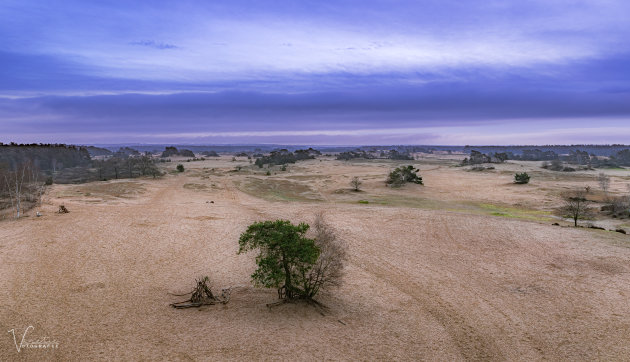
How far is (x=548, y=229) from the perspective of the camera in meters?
24.8

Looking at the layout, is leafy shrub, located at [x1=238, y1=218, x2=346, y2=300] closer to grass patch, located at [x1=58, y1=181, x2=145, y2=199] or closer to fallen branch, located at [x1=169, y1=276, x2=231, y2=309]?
fallen branch, located at [x1=169, y1=276, x2=231, y2=309]

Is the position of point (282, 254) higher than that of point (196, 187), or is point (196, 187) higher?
point (282, 254)

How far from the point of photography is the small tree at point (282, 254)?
484 inches

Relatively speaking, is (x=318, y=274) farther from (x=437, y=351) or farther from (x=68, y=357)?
(x=68, y=357)

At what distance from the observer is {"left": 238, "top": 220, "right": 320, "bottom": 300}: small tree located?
12.3 metres

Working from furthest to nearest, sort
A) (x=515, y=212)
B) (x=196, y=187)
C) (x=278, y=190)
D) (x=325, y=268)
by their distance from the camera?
A: 1. (x=278, y=190)
2. (x=196, y=187)
3. (x=515, y=212)
4. (x=325, y=268)

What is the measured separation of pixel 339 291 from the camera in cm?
1460

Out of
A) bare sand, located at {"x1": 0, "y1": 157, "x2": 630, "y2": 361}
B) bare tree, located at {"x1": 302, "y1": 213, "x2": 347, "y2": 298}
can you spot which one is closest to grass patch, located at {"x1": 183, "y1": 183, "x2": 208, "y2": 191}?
bare sand, located at {"x1": 0, "y1": 157, "x2": 630, "y2": 361}

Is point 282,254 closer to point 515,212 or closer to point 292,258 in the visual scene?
point 292,258

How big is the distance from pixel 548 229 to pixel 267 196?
27738 millimetres

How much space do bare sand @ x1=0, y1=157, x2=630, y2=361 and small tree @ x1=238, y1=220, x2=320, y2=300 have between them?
973 millimetres

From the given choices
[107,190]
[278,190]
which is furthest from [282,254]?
[107,190]

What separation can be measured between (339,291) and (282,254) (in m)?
3.53

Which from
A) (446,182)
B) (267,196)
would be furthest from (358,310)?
(446,182)
